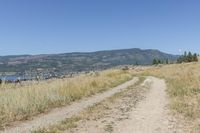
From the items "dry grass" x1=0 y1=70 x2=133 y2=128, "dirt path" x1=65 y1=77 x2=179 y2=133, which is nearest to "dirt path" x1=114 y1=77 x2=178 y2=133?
"dirt path" x1=65 y1=77 x2=179 y2=133

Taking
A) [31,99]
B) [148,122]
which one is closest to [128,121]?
[148,122]

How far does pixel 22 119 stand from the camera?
14.8 m

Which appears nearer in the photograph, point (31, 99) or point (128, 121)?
point (128, 121)

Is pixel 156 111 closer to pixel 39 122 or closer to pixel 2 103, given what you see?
pixel 39 122

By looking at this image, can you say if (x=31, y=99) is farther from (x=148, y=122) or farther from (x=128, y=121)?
(x=148, y=122)

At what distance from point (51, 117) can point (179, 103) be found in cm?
649

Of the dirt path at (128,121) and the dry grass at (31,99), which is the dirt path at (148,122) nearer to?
the dirt path at (128,121)

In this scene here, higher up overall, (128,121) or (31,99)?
(31,99)

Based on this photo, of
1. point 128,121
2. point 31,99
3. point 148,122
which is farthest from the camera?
point 31,99

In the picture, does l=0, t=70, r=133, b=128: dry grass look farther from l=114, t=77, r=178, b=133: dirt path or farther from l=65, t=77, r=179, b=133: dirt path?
l=114, t=77, r=178, b=133: dirt path

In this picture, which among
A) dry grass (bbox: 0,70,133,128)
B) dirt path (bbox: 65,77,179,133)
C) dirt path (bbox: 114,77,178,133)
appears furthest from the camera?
dry grass (bbox: 0,70,133,128)

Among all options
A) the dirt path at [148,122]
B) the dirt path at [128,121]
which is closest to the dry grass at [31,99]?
the dirt path at [128,121]

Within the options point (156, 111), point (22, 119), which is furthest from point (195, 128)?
point (22, 119)

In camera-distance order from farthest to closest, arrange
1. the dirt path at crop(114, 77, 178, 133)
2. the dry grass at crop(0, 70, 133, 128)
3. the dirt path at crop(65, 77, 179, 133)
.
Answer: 1. the dry grass at crop(0, 70, 133, 128)
2. the dirt path at crop(65, 77, 179, 133)
3. the dirt path at crop(114, 77, 178, 133)
